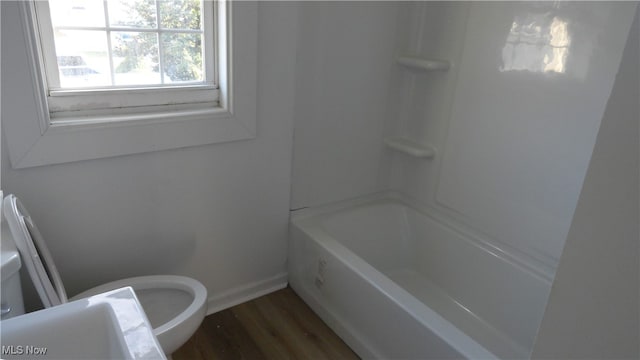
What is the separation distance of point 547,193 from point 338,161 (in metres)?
0.95

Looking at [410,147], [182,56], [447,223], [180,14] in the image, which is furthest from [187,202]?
[447,223]

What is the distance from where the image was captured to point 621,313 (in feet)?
1.75

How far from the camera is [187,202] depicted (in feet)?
5.92

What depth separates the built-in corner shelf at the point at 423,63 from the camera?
2.06 meters

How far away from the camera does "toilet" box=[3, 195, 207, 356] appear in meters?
1.19

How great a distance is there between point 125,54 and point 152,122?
0.86 feet

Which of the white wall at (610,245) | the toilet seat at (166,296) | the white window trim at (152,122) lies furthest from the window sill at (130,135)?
the white wall at (610,245)

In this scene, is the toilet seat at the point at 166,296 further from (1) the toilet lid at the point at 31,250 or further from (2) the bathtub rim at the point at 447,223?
(2) the bathtub rim at the point at 447,223

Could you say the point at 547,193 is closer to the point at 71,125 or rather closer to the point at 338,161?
the point at 338,161

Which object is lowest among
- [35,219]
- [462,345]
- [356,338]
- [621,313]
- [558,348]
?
[356,338]

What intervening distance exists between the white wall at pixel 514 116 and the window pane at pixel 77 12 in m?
1.43

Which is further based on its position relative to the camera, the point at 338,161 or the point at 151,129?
the point at 338,161

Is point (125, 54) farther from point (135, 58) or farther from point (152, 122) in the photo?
point (152, 122)

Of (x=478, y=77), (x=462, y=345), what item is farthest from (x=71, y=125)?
(x=478, y=77)
